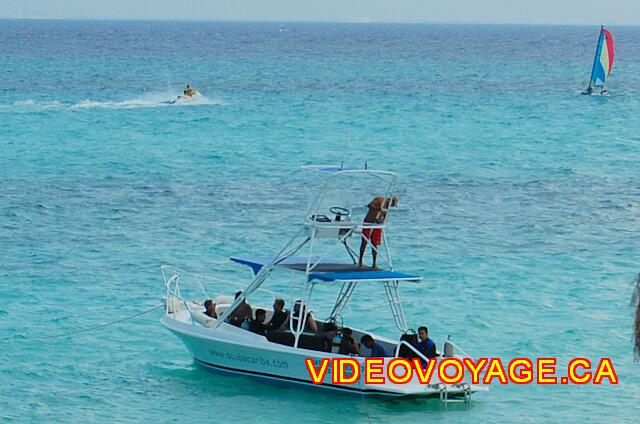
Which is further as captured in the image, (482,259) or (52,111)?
(52,111)

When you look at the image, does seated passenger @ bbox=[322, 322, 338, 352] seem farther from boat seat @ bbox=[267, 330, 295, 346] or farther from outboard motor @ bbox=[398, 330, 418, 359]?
outboard motor @ bbox=[398, 330, 418, 359]

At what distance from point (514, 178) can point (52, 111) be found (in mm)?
32728

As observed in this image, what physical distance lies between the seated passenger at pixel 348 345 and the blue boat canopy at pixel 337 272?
89 cm

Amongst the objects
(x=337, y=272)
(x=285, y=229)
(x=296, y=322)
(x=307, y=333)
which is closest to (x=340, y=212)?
(x=337, y=272)

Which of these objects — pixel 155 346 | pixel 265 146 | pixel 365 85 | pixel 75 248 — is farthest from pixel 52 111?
pixel 155 346

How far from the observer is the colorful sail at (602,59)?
3022 inches

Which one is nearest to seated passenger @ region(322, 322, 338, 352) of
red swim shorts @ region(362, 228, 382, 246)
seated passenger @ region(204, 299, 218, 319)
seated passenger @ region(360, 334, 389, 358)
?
seated passenger @ region(360, 334, 389, 358)

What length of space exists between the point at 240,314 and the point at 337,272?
1.96 meters

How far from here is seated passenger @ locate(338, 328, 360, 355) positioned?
66.2ft

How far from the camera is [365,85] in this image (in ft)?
313

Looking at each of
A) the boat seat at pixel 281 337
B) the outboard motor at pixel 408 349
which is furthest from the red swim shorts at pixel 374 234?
the boat seat at pixel 281 337

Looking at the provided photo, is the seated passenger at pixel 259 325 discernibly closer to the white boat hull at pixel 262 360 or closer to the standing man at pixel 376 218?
the white boat hull at pixel 262 360

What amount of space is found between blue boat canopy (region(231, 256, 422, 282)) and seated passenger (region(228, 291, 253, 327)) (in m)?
0.71

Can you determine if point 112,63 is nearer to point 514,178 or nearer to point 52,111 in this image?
point 52,111
